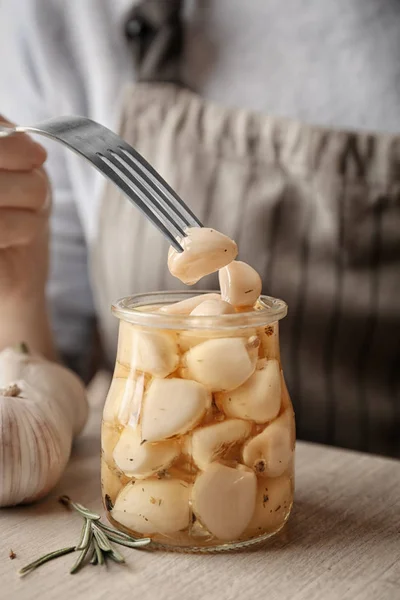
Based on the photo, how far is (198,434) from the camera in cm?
46

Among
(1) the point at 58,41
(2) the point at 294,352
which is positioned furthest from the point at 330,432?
(1) the point at 58,41

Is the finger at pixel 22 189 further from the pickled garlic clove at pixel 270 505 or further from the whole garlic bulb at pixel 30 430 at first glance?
the pickled garlic clove at pixel 270 505

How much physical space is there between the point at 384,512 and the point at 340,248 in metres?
0.41

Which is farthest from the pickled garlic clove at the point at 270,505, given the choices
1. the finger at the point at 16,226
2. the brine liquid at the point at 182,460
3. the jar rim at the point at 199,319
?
the finger at the point at 16,226

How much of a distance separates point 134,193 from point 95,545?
0.77 feet

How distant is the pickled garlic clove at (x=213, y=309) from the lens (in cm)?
47

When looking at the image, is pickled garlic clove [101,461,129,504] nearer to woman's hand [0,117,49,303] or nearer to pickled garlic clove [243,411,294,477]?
pickled garlic clove [243,411,294,477]

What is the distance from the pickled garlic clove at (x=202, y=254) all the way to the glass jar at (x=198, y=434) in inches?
1.4

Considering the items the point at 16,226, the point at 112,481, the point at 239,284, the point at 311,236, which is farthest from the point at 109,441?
the point at 311,236

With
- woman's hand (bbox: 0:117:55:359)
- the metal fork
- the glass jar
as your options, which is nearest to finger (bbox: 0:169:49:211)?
woman's hand (bbox: 0:117:55:359)

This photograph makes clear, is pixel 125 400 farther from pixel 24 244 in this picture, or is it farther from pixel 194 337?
pixel 24 244

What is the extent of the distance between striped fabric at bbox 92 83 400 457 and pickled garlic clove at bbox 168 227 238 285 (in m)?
0.44

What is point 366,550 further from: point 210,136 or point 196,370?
point 210,136

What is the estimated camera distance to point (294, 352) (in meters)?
0.94
